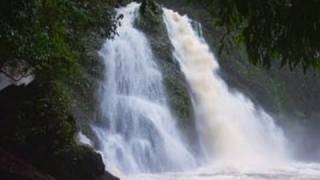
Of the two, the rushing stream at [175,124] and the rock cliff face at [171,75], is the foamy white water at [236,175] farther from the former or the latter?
the rock cliff face at [171,75]

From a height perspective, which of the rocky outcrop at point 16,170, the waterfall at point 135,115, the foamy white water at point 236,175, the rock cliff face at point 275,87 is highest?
the rock cliff face at point 275,87

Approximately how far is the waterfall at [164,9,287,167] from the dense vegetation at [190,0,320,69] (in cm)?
1426

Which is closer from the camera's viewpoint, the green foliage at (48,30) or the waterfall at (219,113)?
the green foliage at (48,30)

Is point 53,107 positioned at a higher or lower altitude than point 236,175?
lower

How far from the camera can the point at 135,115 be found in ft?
52.7

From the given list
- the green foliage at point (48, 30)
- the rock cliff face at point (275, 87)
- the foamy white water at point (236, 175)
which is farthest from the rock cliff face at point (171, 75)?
the green foliage at point (48, 30)

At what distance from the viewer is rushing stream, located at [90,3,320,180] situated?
15031mm

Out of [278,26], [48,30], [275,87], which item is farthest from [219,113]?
[278,26]

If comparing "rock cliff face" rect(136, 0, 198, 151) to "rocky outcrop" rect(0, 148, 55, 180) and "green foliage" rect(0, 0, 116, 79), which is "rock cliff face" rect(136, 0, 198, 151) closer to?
"green foliage" rect(0, 0, 116, 79)

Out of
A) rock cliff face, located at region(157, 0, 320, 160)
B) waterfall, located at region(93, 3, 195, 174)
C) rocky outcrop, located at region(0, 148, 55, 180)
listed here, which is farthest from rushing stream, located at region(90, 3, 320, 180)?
rocky outcrop, located at region(0, 148, 55, 180)

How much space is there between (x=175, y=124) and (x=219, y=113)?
3.05 m

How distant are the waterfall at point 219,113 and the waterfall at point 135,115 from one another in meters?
1.80

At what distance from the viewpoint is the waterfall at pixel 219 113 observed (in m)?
19.0

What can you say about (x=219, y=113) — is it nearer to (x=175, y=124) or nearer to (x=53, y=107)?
(x=175, y=124)
